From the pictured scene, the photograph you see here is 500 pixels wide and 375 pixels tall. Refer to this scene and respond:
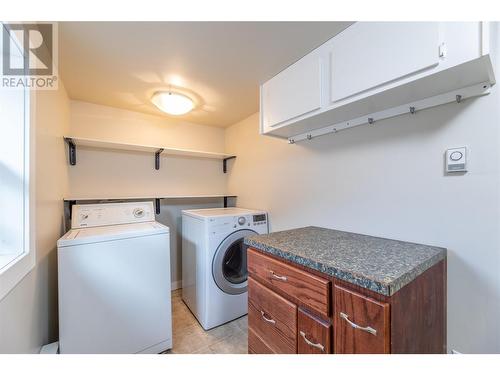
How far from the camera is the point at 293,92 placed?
134 centimetres

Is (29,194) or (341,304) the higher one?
(29,194)

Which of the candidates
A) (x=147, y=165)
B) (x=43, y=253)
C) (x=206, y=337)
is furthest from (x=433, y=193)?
(x=147, y=165)

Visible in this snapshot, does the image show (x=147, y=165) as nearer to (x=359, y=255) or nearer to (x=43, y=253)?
(x=43, y=253)

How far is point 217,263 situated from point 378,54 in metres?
1.73

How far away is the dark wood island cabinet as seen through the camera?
67 cm

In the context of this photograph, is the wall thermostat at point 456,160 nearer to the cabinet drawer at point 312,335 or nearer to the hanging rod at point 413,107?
the hanging rod at point 413,107

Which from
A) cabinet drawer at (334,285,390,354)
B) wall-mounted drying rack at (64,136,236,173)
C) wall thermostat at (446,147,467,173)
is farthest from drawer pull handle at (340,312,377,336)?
wall-mounted drying rack at (64,136,236,173)

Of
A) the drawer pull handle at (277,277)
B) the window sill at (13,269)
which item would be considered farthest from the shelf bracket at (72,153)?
the drawer pull handle at (277,277)

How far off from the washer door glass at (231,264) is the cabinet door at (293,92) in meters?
1.00

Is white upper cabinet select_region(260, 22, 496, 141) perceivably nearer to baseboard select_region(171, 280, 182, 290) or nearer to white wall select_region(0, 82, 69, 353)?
white wall select_region(0, 82, 69, 353)

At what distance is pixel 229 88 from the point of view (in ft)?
5.69

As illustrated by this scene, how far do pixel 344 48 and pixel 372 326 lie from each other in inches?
49.0

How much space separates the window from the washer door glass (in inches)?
45.5
